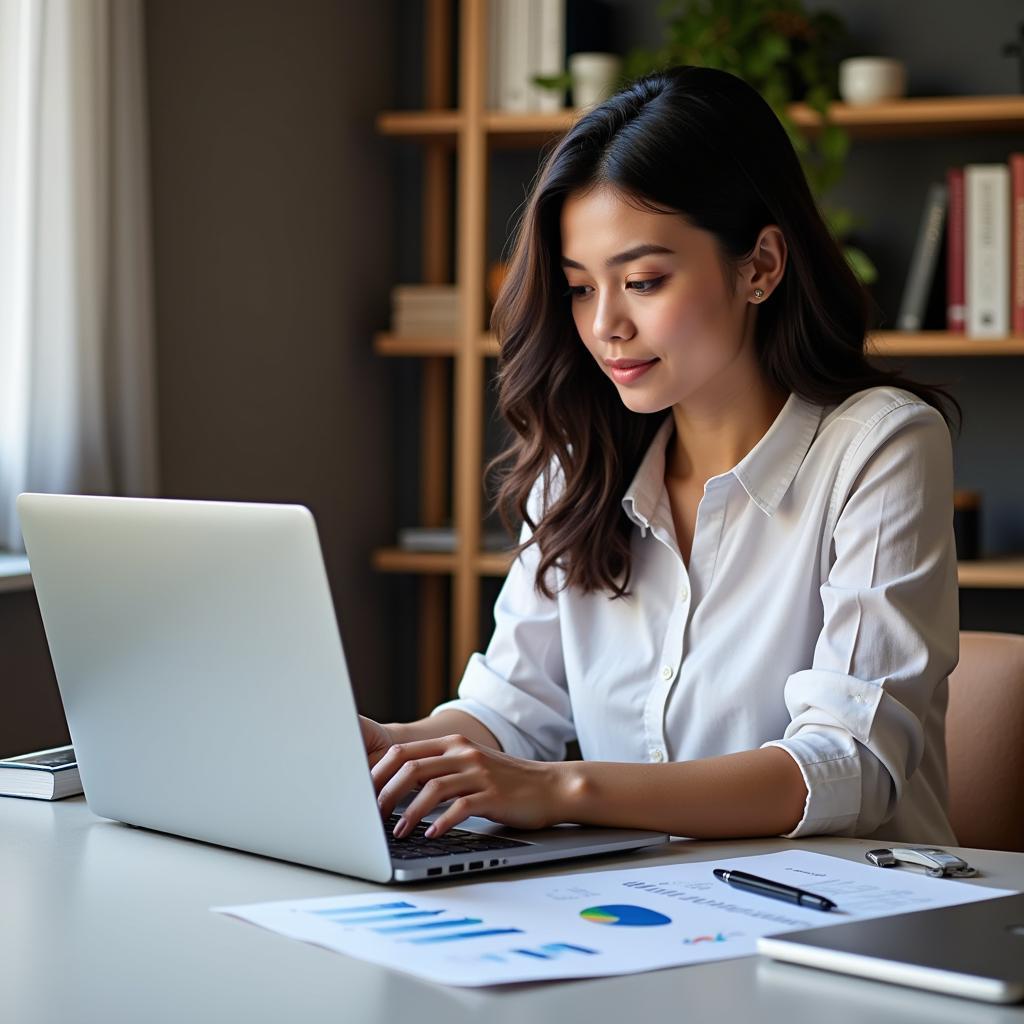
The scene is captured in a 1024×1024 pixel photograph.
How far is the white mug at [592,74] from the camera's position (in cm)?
308

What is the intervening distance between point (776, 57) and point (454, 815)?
219 cm

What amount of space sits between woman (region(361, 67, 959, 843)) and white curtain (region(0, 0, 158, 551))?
975 millimetres

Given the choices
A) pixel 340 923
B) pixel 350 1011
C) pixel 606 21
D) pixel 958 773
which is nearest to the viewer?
pixel 350 1011

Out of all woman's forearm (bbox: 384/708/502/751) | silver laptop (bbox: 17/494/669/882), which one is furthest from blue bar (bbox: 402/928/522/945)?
woman's forearm (bbox: 384/708/502/751)

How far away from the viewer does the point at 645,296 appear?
5.14 ft

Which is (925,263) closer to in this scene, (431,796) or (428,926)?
(431,796)

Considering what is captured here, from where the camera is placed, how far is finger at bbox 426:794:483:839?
1.12 metres

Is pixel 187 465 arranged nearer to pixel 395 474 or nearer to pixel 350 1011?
pixel 395 474

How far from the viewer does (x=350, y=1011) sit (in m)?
0.81

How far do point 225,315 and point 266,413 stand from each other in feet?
0.74

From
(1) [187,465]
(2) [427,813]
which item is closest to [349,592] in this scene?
(1) [187,465]

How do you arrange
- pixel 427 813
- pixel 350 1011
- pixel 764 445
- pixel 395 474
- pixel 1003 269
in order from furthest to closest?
1. pixel 395 474
2. pixel 1003 269
3. pixel 764 445
4. pixel 427 813
5. pixel 350 1011

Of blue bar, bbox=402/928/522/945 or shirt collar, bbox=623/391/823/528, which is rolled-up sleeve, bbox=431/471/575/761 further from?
blue bar, bbox=402/928/522/945

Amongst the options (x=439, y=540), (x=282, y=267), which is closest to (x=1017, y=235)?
(x=439, y=540)
